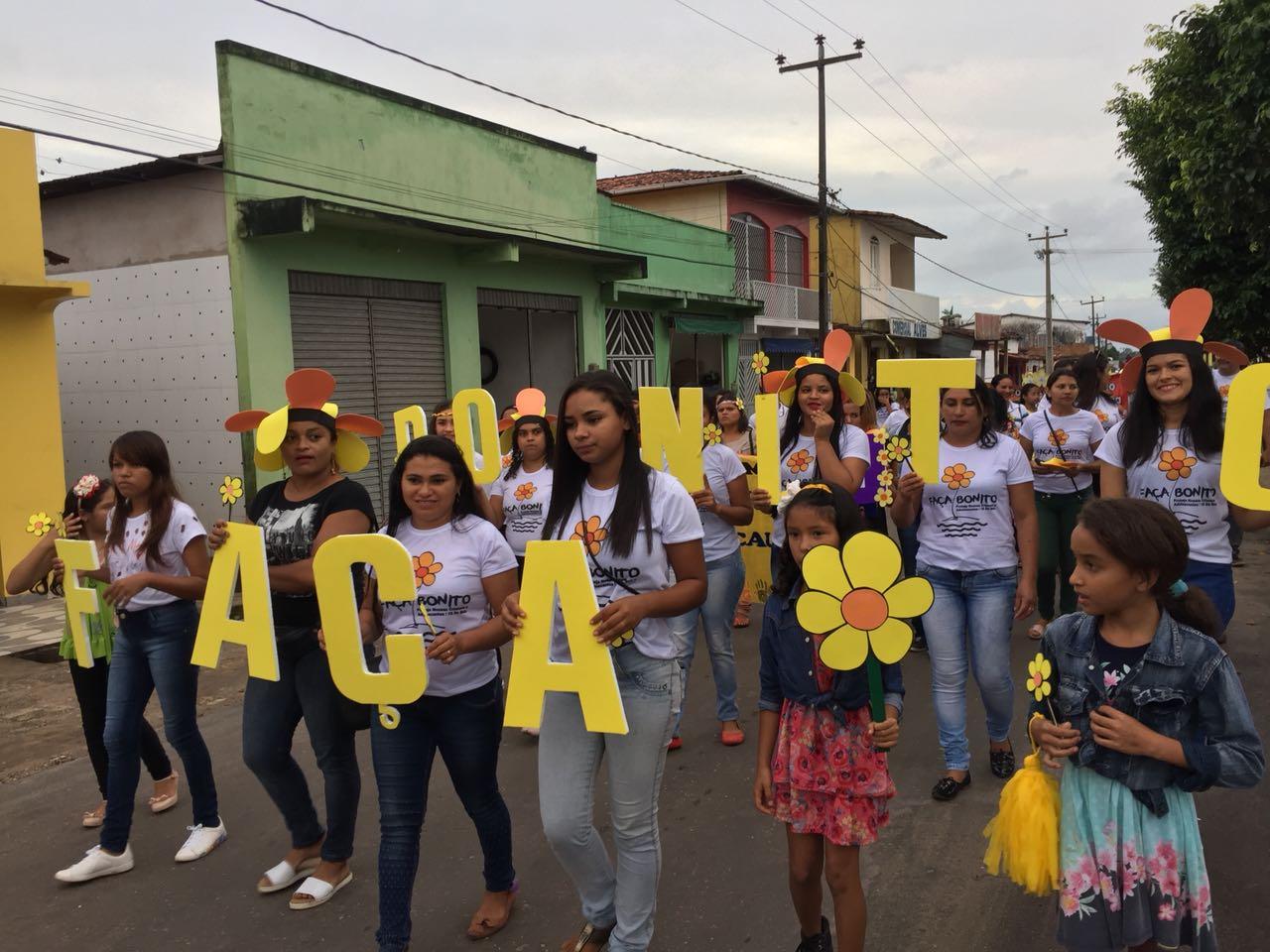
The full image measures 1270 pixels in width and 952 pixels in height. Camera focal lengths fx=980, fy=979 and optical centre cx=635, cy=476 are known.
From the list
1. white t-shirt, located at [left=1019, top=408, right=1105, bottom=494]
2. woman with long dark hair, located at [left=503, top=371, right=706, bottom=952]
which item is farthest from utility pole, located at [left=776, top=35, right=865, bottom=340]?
woman with long dark hair, located at [left=503, top=371, right=706, bottom=952]

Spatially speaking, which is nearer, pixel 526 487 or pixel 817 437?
pixel 817 437

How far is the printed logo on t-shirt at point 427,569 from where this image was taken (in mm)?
3029

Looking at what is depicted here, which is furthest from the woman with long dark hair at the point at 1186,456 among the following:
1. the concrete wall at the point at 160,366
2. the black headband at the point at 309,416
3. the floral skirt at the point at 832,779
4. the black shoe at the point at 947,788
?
the concrete wall at the point at 160,366

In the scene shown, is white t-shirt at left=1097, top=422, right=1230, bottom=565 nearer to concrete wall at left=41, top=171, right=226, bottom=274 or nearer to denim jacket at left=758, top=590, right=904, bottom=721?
denim jacket at left=758, top=590, right=904, bottom=721

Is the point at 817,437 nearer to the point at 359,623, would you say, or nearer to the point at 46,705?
the point at 359,623

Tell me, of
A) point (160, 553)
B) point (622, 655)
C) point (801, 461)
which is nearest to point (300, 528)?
point (160, 553)

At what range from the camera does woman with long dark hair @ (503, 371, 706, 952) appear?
2775mm

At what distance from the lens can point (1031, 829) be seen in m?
2.28

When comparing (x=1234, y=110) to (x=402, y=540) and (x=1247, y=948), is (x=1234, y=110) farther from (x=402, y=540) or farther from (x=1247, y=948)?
(x=402, y=540)

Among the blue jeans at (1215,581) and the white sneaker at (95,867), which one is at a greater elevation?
the blue jeans at (1215,581)

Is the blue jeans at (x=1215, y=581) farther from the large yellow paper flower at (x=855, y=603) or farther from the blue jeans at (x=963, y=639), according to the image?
the large yellow paper flower at (x=855, y=603)

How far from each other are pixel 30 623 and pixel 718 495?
21.8ft

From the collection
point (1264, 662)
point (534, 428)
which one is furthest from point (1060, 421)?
point (534, 428)

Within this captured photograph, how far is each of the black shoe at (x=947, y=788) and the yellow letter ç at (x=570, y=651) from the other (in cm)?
199
